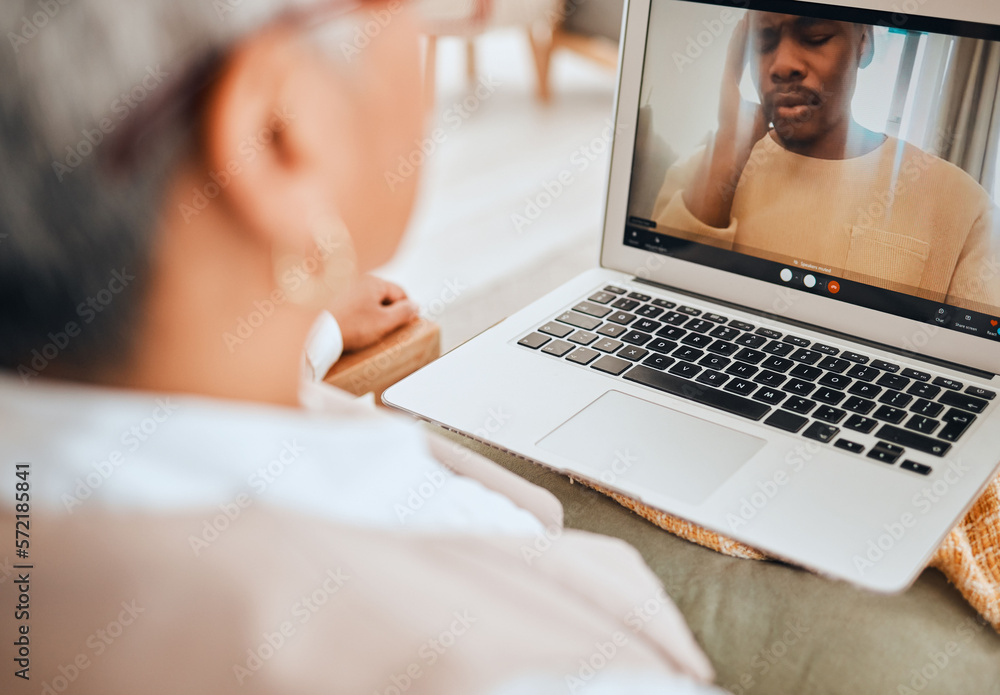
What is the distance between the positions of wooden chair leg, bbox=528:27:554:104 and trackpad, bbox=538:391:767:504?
107 inches

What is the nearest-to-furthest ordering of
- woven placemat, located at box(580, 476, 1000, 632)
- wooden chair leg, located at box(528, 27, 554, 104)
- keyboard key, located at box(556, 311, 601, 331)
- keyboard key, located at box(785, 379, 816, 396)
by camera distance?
woven placemat, located at box(580, 476, 1000, 632) → keyboard key, located at box(785, 379, 816, 396) → keyboard key, located at box(556, 311, 601, 331) → wooden chair leg, located at box(528, 27, 554, 104)

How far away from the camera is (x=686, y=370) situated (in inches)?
28.5

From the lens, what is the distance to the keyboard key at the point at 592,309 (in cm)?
81

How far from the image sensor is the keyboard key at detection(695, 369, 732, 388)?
27.7 inches

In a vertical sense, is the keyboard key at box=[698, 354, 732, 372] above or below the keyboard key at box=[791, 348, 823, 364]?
below

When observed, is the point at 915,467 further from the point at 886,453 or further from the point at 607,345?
the point at 607,345

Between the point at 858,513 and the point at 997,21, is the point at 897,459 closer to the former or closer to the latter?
the point at 858,513

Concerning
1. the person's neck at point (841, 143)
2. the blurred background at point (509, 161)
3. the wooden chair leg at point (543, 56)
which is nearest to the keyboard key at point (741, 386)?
the person's neck at point (841, 143)

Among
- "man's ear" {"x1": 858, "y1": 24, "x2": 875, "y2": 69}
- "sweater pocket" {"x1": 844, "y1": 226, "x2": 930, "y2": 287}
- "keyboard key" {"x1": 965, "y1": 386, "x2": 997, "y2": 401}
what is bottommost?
"keyboard key" {"x1": 965, "y1": 386, "x2": 997, "y2": 401}

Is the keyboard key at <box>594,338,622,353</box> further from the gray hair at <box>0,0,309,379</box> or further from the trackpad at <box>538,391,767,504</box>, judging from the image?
the gray hair at <box>0,0,309,379</box>

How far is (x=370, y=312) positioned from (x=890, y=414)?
525 millimetres

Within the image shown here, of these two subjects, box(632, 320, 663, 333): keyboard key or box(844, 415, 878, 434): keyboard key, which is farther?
box(632, 320, 663, 333): keyboard key

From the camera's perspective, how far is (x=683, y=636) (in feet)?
1.84

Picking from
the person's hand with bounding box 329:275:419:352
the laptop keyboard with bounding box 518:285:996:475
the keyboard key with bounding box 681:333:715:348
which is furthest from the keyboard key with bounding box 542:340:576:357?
the person's hand with bounding box 329:275:419:352
